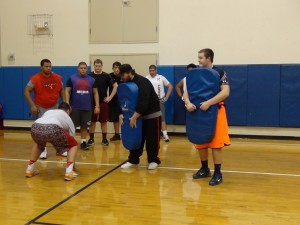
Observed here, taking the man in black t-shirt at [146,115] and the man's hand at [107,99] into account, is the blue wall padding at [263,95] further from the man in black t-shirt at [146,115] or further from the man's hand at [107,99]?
the man in black t-shirt at [146,115]

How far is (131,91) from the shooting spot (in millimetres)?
4953

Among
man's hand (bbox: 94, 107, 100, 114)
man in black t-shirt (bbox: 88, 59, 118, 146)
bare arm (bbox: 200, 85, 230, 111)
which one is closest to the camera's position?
bare arm (bbox: 200, 85, 230, 111)

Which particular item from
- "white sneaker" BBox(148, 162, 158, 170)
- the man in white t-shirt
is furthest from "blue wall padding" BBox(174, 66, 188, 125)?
"white sneaker" BBox(148, 162, 158, 170)

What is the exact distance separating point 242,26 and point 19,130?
5962mm

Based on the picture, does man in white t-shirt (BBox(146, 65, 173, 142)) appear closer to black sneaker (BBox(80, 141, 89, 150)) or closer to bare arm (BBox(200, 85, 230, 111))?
black sneaker (BBox(80, 141, 89, 150))

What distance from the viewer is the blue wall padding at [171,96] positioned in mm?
8438

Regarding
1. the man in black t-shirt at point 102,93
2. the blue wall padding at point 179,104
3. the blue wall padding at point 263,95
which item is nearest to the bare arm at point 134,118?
the man in black t-shirt at point 102,93

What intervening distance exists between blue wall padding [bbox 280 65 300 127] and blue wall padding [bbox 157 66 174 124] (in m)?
2.36

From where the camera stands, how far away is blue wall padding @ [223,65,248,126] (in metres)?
8.03

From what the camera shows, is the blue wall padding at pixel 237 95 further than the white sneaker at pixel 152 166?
Yes

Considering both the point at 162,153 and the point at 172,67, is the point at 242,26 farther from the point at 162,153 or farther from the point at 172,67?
the point at 162,153

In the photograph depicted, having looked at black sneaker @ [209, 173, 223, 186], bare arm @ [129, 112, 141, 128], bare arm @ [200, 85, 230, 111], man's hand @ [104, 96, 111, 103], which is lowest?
black sneaker @ [209, 173, 223, 186]

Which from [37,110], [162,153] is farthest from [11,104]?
[162,153]

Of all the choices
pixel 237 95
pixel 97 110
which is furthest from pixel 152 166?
pixel 237 95
